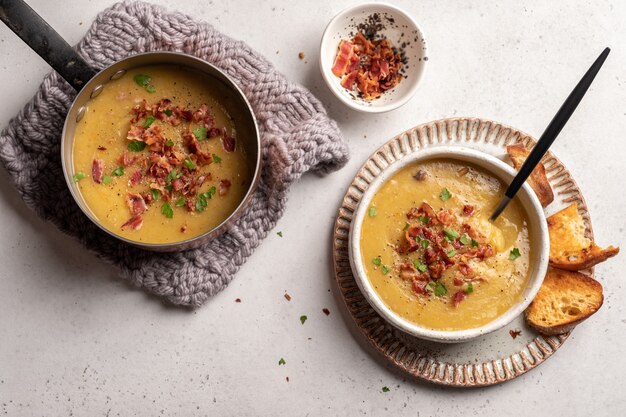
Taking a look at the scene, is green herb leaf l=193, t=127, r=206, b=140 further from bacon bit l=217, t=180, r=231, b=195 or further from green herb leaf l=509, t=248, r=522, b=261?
Result: green herb leaf l=509, t=248, r=522, b=261

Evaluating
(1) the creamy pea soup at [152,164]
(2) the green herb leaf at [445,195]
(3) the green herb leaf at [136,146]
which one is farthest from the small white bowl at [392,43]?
(3) the green herb leaf at [136,146]

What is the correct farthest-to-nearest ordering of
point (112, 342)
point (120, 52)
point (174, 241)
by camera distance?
point (112, 342) < point (120, 52) < point (174, 241)

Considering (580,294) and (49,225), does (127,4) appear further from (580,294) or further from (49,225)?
(580,294)

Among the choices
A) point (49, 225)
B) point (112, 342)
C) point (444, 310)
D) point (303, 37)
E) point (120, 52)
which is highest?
point (303, 37)

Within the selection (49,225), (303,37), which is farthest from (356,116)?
(49,225)

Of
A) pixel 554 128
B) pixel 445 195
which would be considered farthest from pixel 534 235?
pixel 554 128

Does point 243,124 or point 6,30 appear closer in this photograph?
point 243,124
